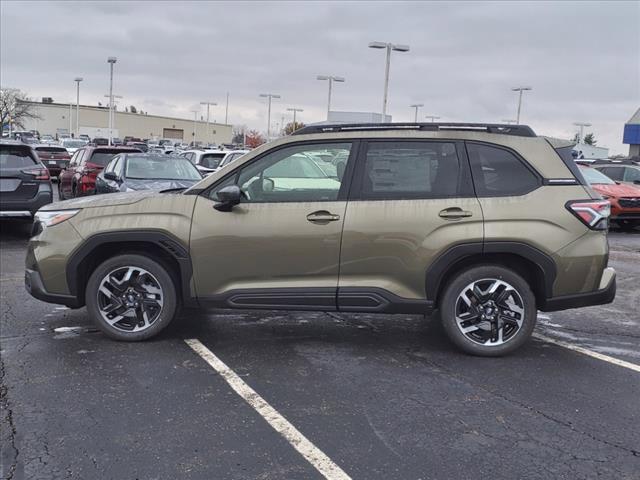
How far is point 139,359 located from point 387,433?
7.19 feet

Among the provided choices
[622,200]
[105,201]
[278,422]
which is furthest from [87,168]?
[622,200]

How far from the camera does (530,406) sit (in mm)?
4039

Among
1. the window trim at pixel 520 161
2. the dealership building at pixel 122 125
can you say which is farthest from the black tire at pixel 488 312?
the dealership building at pixel 122 125

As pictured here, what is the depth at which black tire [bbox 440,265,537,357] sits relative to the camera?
15.8 ft

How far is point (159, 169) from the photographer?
11641 mm

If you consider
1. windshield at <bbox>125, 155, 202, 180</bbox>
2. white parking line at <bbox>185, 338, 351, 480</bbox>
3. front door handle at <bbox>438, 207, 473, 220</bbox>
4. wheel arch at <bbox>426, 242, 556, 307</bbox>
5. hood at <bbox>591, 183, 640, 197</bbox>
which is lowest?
white parking line at <bbox>185, 338, 351, 480</bbox>

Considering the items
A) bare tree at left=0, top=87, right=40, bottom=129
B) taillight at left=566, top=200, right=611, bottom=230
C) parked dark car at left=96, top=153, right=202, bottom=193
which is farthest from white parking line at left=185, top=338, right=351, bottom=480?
bare tree at left=0, top=87, right=40, bottom=129

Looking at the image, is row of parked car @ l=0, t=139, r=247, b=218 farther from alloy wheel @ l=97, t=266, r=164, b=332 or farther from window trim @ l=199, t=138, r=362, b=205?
window trim @ l=199, t=138, r=362, b=205

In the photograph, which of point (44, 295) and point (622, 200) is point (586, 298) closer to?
point (44, 295)

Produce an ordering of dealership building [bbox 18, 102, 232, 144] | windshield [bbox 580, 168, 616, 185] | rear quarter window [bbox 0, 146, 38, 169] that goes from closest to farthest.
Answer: rear quarter window [bbox 0, 146, 38, 169] → windshield [bbox 580, 168, 616, 185] → dealership building [bbox 18, 102, 232, 144]

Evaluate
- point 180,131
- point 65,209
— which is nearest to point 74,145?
point 65,209

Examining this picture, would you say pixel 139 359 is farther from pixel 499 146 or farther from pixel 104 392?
pixel 499 146

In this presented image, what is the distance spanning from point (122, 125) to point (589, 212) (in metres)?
128

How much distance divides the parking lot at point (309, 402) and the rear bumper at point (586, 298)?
1.57 feet
